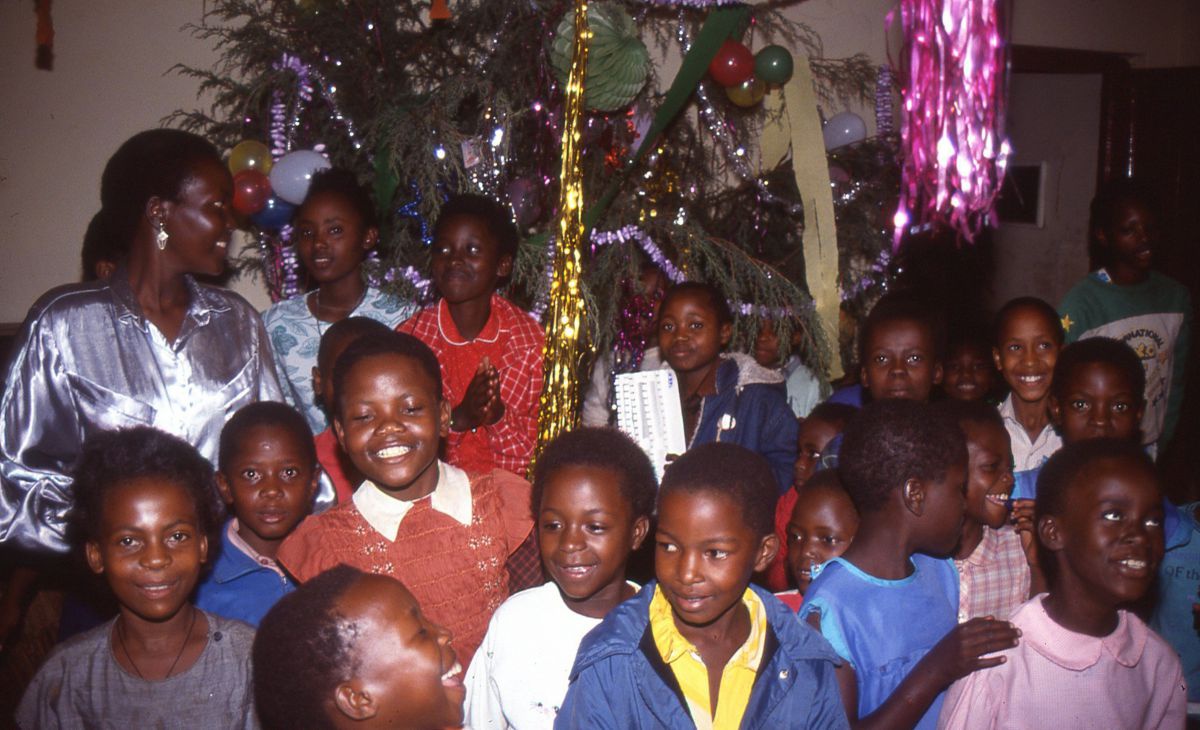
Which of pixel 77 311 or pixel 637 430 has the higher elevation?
pixel 77 311

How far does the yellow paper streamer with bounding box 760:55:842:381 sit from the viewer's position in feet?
13.5

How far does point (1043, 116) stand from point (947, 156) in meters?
4.41

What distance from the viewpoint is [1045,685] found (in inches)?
78.4

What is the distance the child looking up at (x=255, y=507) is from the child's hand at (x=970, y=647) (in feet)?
5.18

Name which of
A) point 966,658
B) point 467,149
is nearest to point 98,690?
point 966,658

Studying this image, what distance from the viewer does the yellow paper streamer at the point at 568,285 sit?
2750 mm

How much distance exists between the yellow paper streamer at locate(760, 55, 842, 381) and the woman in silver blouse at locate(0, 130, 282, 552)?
8.01 ft

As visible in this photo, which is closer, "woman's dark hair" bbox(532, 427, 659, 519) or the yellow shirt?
the yellow shirt

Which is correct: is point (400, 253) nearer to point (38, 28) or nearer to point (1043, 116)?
point (38, 28)

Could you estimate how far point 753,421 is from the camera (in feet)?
10.6

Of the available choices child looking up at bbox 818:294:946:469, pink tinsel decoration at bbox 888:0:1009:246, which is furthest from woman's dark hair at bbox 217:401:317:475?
pink tinsel decoration at bbox 888:0:1009:246

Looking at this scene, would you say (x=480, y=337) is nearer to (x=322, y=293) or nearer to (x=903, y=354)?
(x=322, y=293)

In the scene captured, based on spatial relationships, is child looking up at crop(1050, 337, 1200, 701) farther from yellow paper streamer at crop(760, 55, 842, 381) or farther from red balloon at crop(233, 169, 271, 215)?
red balloon at crop(233, 169, 271, 215)

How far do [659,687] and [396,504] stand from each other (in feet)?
2.62
